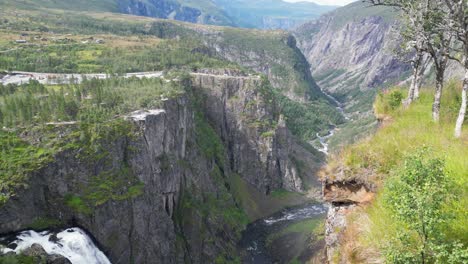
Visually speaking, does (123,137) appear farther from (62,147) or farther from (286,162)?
(286,162)

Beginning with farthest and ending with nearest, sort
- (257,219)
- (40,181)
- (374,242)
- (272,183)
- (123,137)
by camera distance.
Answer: (272,183) → (257,219) → (123,137) → (40,181) → (374,242)

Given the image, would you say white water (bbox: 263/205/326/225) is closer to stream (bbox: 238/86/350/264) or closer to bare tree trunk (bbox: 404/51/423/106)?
stream (bbox: 238/86/350/264)

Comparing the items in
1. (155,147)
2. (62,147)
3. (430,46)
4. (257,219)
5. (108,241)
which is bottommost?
(257,219)

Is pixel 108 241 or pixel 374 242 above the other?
pixel 374 242

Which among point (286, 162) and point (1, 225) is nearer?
point (1, 225)

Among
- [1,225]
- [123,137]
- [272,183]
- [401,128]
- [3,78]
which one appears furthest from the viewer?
[272,183]

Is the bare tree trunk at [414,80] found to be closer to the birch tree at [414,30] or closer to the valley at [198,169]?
the birch tree at [414,30]

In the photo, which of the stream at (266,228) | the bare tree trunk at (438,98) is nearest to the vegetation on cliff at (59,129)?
the stream at (266,228)

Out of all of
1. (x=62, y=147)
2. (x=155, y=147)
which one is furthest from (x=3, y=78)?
(x=62, y=147)
